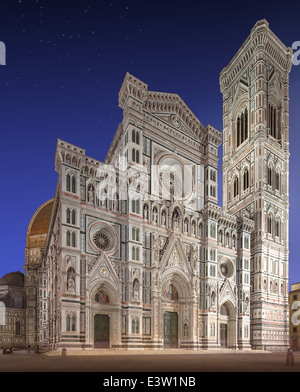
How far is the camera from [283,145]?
52.6m

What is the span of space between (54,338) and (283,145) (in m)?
42.0

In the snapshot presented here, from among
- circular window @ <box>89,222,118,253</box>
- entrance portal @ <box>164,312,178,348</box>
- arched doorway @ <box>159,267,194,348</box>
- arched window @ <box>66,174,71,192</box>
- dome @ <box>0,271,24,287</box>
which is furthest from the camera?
dome @ <box>0,271,24,287</box>

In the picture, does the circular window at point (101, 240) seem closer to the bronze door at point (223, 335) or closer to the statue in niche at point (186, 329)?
the statue in niche at point (186, 329)

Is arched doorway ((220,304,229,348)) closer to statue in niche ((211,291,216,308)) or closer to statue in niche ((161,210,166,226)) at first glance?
statue in niche ((211,291,216,308))

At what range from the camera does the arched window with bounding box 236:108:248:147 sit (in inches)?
2096

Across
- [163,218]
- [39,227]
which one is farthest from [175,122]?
[39,227]

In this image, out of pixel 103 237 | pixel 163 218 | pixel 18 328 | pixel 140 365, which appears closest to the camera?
pixel 140 365

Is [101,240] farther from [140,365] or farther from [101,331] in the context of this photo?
[140,365]

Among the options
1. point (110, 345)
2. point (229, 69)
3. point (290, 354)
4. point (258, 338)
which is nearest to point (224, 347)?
point (258, 338)

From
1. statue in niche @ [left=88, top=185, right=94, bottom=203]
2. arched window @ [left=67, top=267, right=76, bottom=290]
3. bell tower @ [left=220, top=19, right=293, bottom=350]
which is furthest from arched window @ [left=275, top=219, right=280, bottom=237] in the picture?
arched window @ [left=67, top=267, right=76, bottom=290]

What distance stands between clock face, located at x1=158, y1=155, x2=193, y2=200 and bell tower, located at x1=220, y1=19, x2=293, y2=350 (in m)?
12.8

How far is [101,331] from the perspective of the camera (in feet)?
98.9

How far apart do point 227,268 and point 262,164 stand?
16140mm

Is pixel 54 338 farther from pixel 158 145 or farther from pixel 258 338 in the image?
pixel 258 338
